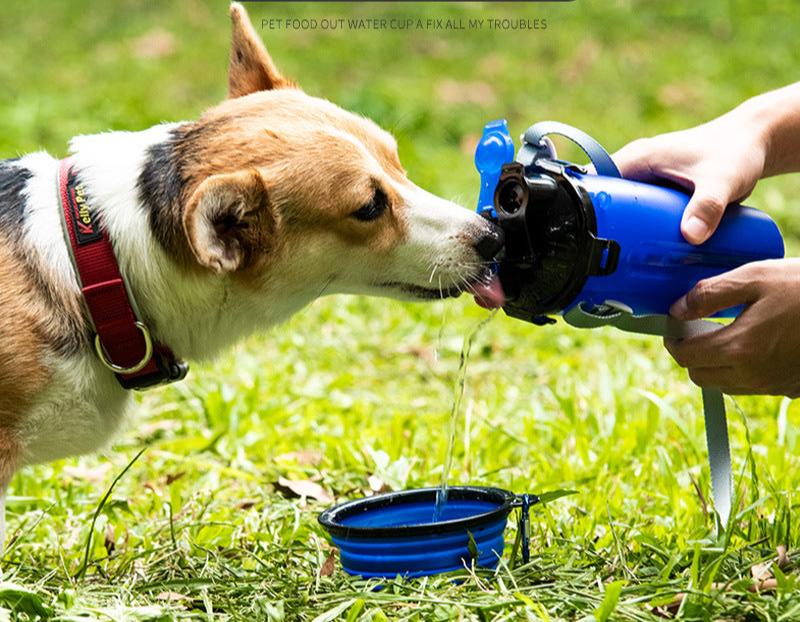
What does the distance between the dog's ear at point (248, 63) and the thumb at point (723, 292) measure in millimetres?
1478

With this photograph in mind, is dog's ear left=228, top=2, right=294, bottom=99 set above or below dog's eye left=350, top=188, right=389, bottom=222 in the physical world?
above

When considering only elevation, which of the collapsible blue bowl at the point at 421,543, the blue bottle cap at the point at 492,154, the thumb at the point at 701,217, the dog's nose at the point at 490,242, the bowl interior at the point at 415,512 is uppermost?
the blue bottle cap at the point at 492,154

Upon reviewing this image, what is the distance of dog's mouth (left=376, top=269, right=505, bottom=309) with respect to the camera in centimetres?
303

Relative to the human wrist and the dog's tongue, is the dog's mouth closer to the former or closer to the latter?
the dog's tongue

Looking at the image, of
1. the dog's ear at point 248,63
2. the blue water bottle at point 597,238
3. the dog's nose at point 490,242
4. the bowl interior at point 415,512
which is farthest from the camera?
the dog's ear at point 248,63

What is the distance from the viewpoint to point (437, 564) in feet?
9.25

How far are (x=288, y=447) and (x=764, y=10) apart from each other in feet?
29.5

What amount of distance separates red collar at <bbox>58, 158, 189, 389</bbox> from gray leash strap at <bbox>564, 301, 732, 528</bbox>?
110 centimetres

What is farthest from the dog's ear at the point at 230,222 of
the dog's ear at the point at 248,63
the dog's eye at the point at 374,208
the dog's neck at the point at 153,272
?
the dog's ear at the point at 248,63

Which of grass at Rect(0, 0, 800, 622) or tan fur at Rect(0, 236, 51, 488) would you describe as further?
tan fur at Rect(0, 236, 51, 488)

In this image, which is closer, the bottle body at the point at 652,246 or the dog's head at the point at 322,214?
the bottle body at the point at 652,246

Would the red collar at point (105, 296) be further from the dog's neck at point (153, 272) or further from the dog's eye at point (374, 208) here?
the dog's eye at point (374, 208)

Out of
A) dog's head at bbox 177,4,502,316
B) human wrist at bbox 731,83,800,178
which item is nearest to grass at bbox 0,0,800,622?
dog's head at bbox 177,4,502,316

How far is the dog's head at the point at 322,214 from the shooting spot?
3.04m
